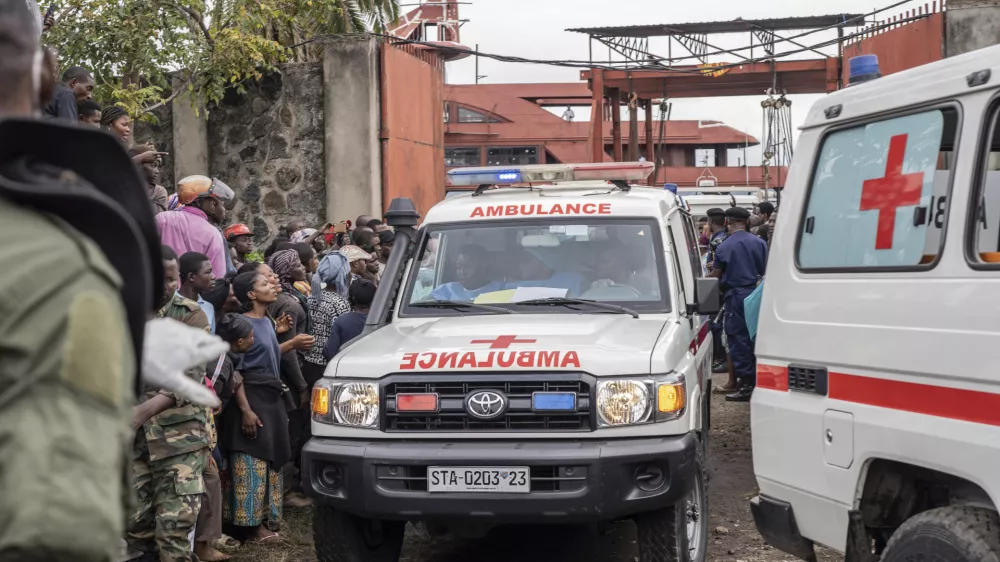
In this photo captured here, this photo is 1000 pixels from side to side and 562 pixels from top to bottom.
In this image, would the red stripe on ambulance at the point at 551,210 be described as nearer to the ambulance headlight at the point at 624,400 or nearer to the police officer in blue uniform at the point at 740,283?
the ambulance headlight at the point at 624,400

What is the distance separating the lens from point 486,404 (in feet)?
16.8

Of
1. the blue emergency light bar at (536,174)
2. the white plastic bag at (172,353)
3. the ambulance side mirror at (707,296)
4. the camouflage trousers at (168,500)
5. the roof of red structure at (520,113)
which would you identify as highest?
the roof of red structure at (520,113)

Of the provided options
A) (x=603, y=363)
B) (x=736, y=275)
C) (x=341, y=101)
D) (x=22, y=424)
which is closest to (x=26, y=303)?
(x=22, y=424)

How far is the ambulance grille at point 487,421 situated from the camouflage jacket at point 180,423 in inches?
33.6

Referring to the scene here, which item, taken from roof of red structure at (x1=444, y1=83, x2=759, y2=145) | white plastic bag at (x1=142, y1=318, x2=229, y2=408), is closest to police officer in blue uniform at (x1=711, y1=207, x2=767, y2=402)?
white plastic bag at (x1=142, y1=318, x2=229, y2=408)

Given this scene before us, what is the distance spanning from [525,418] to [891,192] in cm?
194

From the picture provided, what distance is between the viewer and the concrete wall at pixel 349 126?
41.5ft

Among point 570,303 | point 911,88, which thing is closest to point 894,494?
point 911,88

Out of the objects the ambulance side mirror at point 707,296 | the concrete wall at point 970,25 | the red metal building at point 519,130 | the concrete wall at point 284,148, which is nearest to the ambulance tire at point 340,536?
the ambulance side mirror at point 707,296

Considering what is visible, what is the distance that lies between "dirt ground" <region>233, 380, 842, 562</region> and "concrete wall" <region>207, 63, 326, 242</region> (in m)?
6.02

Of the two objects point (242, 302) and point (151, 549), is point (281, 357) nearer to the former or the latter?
point (242, 302)

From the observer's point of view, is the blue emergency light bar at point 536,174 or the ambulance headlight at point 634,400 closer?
the ambulance headlight at point 634,400

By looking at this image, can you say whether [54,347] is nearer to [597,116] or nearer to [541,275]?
[541,275]

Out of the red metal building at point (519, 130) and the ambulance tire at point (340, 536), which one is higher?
the red metal building at point (519, 130)
